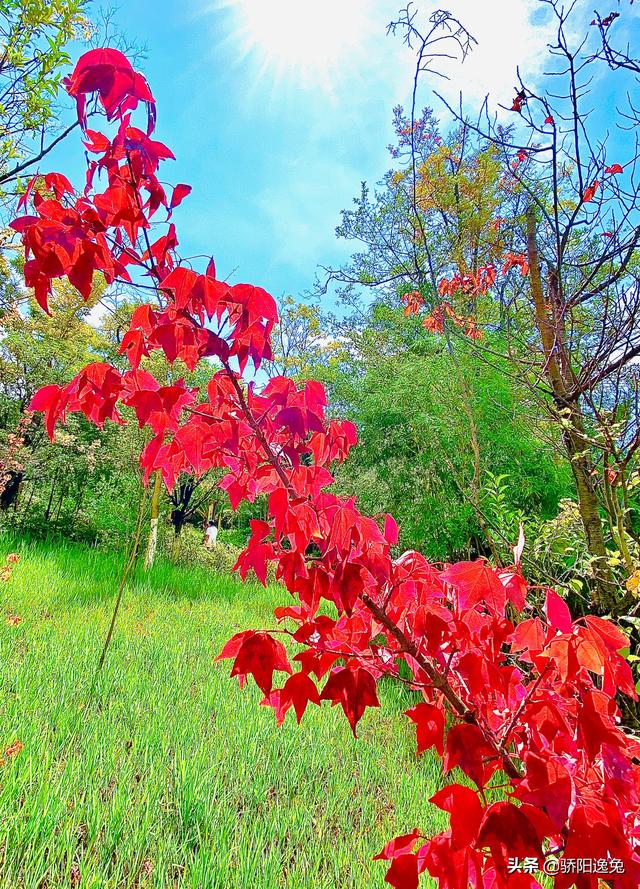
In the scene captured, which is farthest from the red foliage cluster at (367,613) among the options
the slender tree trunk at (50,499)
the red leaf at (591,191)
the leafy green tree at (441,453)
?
the slender tree trunk at (50,499)

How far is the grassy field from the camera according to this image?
4.30ft

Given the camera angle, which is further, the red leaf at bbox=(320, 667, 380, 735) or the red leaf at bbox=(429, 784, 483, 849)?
the red leaf at bbox=(320, 667, 380, 735)

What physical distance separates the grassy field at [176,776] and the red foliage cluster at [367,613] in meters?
0.83

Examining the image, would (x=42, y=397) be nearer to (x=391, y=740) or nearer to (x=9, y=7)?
(x=391, y=740)

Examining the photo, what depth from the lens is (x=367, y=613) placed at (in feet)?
3.26

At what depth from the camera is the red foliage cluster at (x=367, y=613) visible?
68cm

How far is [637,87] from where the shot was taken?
64.6 inches

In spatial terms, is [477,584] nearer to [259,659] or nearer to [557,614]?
[557,614]

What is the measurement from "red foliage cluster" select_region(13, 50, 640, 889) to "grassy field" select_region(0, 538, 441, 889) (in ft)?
2.72

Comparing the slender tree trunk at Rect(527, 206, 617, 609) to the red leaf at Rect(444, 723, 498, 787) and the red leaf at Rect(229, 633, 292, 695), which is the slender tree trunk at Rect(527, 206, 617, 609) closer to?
the red leaf at Rect(444, 723, 498, 787)

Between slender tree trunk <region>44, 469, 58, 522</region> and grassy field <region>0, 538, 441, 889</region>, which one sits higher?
slender tree trunk <region>44, 469, 58, 522</region>

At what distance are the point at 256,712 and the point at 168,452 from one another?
6.35 feet

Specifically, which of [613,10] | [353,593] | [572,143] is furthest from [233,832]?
[613,10]

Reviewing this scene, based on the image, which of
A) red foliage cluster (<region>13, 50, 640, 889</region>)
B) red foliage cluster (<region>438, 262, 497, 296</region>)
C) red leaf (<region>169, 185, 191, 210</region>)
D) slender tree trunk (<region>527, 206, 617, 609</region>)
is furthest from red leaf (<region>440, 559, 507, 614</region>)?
red foliage cluster (<region>438, 262, 497, 296</region>)
